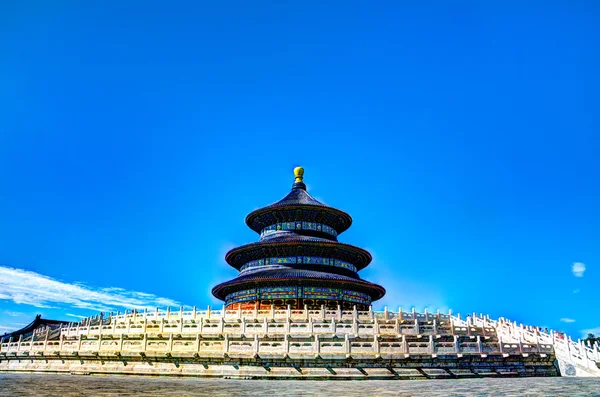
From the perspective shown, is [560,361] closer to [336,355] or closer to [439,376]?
[439,376]

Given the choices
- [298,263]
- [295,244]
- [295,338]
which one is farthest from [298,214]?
[295,338]

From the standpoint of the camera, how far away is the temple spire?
5166 cm

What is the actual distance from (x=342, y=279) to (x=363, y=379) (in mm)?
17053

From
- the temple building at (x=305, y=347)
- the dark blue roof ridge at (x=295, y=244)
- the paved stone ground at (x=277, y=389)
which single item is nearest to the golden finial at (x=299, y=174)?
the dark blue roof ridge at (x=295, y=244)

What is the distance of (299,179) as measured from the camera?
172 ft

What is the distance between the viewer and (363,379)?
821 inches

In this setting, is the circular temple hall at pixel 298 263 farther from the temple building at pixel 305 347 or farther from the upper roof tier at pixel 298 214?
the temple building at pixel 305 347

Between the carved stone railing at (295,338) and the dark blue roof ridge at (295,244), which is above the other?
the dark blue roof ridge at (295,244)

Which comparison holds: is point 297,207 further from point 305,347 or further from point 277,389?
point 277,389

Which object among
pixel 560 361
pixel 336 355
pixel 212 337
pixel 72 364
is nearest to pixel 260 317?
pixel 212 337

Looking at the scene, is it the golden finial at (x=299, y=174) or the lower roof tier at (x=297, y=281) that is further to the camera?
the golden finial at (x=299, y=174)

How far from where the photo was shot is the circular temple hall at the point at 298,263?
38500mm

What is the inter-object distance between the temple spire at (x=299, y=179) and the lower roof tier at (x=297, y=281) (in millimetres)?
13645

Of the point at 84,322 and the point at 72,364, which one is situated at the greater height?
the point at 84,322
